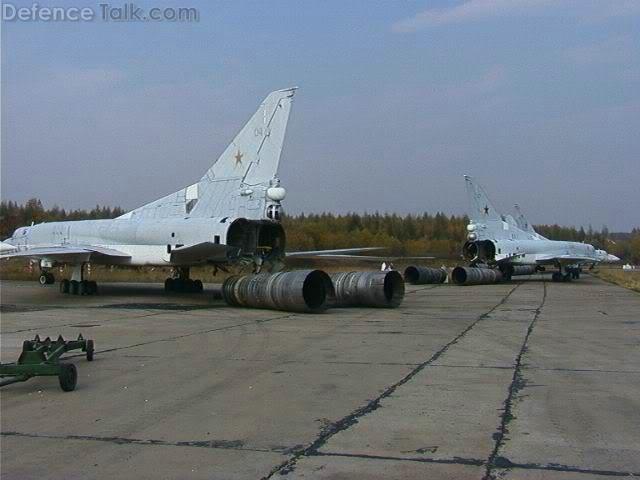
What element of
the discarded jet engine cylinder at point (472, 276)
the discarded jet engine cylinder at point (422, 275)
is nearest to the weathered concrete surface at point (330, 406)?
the discarded jet engine cylinder at point (472, 276)

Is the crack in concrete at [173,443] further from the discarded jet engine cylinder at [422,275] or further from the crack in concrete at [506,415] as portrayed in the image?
the discarded jet engine cylinder at [422,275]

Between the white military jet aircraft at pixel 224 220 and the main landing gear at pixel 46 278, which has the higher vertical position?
the white military jet aircraft at pixel 224 220

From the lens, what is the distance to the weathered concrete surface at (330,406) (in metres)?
5.27

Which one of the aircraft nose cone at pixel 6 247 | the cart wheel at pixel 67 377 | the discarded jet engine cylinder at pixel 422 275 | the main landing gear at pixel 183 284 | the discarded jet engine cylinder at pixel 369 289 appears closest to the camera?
the cart wheel at pixel 67 377

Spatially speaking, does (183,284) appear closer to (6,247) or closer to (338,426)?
(6,247)

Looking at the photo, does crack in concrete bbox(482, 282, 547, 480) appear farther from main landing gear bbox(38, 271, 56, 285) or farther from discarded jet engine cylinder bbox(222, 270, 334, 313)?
main landing gear bbox(38, 271, 56, 285)

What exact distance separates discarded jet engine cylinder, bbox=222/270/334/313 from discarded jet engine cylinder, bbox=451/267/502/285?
20.4 metres

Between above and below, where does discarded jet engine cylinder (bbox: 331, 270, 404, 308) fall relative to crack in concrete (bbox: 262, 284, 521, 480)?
above

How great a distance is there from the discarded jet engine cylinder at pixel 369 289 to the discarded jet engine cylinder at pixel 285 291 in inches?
34.3

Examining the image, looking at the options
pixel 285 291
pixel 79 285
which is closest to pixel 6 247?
pixel 79 285

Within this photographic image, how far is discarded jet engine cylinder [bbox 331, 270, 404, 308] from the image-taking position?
20.6 m

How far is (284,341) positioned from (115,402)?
540cm

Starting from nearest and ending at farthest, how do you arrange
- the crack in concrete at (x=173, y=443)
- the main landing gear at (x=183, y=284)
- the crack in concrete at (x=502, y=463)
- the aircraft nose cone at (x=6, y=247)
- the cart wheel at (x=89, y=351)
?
the crack in concrete at (x=502, y=463) < the crack in concrete at (x=173, y=443) < the cart wheel at (x=89, y=351) < the main landing gear at (x=183, y=284) < the aircraft nose cone at (x=6, y=247)

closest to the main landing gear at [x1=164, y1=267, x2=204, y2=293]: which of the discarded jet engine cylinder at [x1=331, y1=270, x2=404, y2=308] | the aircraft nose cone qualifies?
the aircraft nose cone
